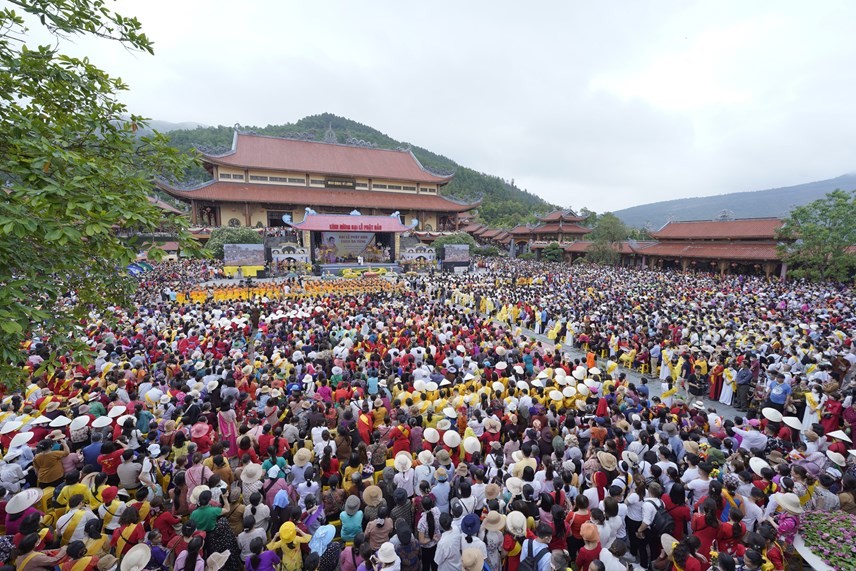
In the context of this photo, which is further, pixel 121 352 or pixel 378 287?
pixel 378 287

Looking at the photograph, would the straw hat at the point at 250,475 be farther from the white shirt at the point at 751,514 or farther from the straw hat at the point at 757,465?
the straw hat at the point at 757,465

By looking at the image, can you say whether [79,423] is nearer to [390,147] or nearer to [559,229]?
[559,229]

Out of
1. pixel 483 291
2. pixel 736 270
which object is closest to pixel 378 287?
pixel 483 291

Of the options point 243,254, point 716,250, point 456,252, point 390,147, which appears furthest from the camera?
point 390,147

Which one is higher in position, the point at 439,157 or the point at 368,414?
the point at 439,157

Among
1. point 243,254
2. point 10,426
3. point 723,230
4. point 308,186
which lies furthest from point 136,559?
point 308,186

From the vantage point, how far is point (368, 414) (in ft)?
20.2

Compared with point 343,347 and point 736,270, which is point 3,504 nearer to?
point 343,347

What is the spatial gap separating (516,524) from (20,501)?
472cm

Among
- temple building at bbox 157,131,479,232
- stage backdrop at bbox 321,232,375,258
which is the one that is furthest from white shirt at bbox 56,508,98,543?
temple building at bbox 157,131,479,232

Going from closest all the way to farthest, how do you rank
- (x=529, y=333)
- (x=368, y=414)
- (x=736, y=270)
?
1. (x=368, y=414)
2. (x=529, y=333)
3. (x=736, y=270)

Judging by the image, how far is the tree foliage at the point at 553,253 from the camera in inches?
1598

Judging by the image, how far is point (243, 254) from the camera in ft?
81.3

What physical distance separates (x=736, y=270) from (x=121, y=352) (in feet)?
122
